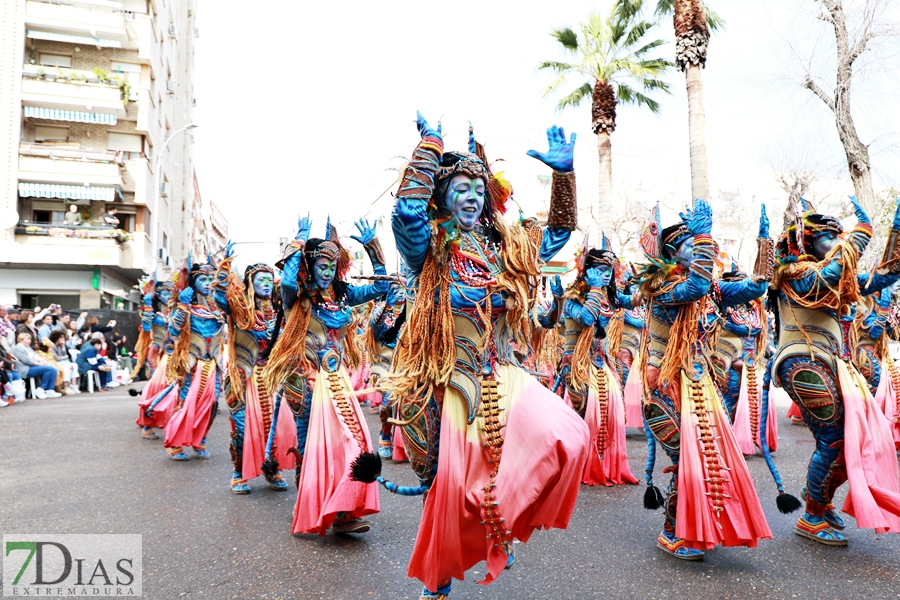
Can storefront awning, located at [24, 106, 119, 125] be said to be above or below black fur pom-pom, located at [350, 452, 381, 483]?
above

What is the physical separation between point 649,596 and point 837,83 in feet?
43.6

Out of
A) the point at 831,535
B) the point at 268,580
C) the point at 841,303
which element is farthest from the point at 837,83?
the point at 268,580

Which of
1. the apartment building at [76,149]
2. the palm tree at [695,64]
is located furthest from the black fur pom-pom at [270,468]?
the apartment building at [76,149]

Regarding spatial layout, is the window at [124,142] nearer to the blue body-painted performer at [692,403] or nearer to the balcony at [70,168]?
the balcony at [70,168]

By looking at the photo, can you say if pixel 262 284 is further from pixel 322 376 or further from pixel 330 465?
pixel 330 465

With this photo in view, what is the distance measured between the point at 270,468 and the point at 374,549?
5.91 feet

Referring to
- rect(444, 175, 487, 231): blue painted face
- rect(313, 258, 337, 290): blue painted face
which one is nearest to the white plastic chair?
rect(313, 258, 337, 290): blue painted face

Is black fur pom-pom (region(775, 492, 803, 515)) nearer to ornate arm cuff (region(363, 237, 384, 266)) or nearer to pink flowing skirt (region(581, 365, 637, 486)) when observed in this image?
pink flowing skirt (region(581, 365, 637, 486))

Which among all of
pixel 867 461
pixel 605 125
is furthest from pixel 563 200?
pixel 605 125

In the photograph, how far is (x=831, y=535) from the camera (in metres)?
4.25

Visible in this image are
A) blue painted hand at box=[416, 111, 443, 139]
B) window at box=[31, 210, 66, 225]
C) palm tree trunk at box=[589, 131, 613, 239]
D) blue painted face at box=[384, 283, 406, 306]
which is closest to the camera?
blue painted hand at box=[416, 111, 443, 139]

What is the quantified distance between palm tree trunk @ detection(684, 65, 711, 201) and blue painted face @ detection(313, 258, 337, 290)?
1044 centimetres

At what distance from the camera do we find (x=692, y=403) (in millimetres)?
4020

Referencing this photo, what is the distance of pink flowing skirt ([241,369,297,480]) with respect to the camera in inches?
226
